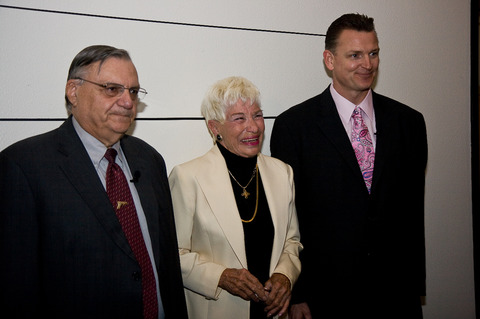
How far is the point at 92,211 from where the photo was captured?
143cm

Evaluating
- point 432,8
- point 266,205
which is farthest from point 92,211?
point 432,8

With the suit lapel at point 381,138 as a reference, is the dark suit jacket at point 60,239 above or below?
below

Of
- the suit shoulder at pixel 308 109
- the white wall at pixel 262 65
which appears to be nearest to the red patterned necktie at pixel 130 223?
the white wall at pixel 262 65

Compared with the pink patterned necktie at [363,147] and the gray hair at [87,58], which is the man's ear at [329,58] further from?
the gray hair at [87,58]

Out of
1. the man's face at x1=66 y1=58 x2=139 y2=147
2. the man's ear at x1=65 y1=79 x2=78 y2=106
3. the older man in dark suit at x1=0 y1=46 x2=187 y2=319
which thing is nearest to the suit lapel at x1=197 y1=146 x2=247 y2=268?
the older man in dark suit at x1=0 y1=46 x2=187 y2=319

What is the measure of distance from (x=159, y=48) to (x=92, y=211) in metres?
1.14

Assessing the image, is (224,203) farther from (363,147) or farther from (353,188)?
(363,147)

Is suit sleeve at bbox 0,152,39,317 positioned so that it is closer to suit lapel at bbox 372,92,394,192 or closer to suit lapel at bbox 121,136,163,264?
suit lapel at bbox 121,136,163,264

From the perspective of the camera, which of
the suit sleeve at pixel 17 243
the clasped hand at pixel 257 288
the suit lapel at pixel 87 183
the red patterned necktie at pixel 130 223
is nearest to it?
the suit sleeve at pixel 17 243

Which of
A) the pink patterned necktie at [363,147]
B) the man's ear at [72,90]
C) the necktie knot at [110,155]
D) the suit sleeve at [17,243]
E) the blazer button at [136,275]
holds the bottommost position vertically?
the blazer button at [136,275]

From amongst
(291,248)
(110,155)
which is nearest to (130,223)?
(110,155)

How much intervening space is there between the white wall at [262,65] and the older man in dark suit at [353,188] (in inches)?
17.1

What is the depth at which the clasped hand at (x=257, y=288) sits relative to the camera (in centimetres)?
175

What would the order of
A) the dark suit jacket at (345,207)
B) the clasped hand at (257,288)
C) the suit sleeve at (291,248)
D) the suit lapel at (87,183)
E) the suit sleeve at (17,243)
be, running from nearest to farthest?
the suit sleeve at (17,243)
the suit lapel at (87,183)
the clasped hand at (257,288)
the suit sleeve at (291,248)
the dark suit jacket at (345,207)
